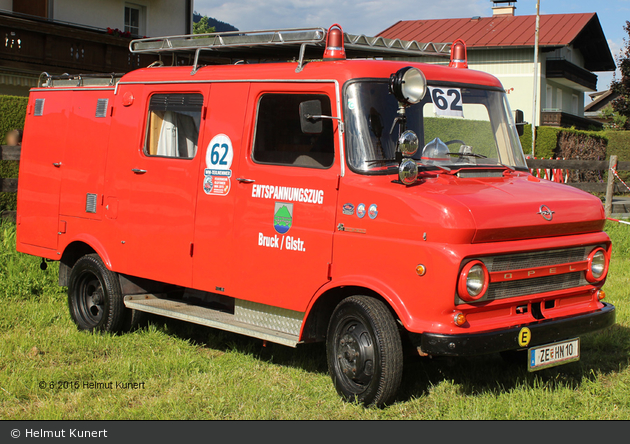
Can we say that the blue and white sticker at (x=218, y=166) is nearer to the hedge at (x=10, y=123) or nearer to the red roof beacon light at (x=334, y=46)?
the red roof beacon light at (x=334, y=46)

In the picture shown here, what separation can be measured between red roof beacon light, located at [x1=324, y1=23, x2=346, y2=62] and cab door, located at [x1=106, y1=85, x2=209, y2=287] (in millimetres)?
1336

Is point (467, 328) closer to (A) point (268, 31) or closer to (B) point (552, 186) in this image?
(B) point (552, 186)

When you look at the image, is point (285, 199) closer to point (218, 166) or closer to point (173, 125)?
point (218, 166)

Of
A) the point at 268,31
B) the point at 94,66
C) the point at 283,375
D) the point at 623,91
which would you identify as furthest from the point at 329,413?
the point at 623,91

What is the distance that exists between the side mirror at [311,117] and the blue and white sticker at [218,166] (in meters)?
0.93

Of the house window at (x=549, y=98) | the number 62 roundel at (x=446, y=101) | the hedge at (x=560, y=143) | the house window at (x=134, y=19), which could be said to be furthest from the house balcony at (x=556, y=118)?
the number 62 roundel at (x=446, y=101)

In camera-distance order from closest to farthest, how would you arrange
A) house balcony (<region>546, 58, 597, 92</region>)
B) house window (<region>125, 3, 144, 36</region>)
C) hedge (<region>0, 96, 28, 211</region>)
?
1. hedge (<region>0, 96, 28, 211</region>)
2. house window (<region>125, 3, 144, 36</region>)
3. house balcony (<region>546, 58, 597, 92</region>)

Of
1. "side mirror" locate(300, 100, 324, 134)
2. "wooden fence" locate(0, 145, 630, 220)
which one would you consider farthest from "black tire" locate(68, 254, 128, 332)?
"wooden fence" locate(0, 145, 630, 220)

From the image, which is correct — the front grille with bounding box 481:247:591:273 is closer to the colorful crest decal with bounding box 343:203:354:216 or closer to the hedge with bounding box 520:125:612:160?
the colorful crest decal with bounding box 343:203:354:216

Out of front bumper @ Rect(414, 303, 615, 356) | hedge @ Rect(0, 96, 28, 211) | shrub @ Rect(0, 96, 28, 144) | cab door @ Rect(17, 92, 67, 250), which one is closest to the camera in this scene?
front bumper @ Rect(414, 303, 615, 356)

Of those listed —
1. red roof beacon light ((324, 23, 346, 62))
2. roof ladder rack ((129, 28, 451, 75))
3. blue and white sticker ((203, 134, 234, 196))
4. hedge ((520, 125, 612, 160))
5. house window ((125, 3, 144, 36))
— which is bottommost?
blue and white sticker ((203, 134, 234, 196))

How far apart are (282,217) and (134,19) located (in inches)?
854

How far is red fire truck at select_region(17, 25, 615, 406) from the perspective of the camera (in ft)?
15.7
